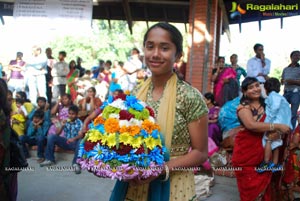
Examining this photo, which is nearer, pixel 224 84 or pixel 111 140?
pixel 111 140

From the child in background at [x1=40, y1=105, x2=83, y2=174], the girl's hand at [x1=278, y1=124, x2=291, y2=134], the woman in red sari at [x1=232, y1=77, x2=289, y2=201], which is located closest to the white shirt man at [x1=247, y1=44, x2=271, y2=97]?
the woman in red sari at [x1=232, y1=77, x2=289, y2=201]

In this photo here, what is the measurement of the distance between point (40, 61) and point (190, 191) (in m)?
8.07

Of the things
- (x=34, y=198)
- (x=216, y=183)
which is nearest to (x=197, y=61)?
(x=216, y=183)

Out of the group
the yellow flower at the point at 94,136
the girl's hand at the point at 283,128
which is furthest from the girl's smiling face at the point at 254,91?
the yellow flower at the point at 94,136

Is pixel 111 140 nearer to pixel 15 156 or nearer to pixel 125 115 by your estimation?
pixel 125 115

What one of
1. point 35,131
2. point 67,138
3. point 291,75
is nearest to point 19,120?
point 35,131

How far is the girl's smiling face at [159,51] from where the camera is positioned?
5.83 feet

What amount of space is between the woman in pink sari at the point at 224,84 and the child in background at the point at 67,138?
3.05 meters

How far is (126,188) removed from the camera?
1.86 meters

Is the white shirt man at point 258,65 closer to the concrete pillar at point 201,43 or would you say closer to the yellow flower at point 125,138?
the concrete pillar at point 201,43

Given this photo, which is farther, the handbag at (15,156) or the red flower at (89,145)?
the handbag at (15,156)

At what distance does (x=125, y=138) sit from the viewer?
163 cm

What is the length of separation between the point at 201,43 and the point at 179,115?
550 cm

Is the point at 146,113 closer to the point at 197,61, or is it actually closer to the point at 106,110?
the point at 106,110
